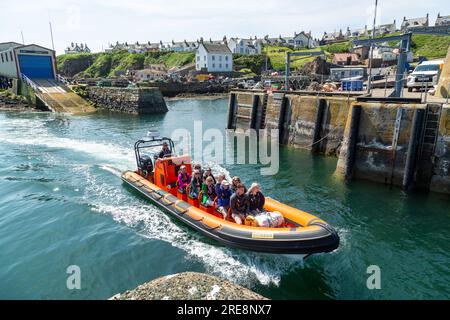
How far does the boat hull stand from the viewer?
26.0ft

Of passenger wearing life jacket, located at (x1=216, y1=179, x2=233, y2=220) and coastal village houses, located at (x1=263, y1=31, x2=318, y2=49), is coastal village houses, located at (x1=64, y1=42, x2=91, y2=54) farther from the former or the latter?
passenger wearing life jacket, located at (x1=216, y1=179, x2=233, y2=220)

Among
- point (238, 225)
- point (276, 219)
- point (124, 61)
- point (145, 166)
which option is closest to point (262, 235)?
point (276, 219)

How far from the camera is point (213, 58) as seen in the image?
3017 inches

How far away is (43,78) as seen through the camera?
46.6 meters

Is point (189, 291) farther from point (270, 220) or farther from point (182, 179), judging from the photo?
point (182, 179)

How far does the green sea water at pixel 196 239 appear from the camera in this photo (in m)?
8.12

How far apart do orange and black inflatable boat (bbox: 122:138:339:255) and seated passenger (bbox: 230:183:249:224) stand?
298 mm

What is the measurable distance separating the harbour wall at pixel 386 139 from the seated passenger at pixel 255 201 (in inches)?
261

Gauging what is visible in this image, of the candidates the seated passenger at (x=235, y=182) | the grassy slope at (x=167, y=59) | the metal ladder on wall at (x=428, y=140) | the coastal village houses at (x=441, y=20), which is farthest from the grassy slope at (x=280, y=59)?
the seated passenger at (x=235, y=182)

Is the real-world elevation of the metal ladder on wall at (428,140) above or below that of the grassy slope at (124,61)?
below

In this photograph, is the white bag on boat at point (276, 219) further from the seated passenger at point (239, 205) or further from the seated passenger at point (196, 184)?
the seated passenger at point (196, 184)

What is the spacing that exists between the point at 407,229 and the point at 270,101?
1397 cm

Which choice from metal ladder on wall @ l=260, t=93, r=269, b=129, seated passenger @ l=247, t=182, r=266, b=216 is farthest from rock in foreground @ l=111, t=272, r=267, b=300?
metal ladder on wall @ l=260, t=93, r=269, b=129

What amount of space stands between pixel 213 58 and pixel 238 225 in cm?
7225
